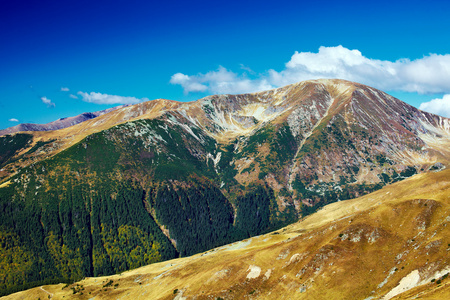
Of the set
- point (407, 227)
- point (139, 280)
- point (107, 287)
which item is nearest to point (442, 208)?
point (407, 227)

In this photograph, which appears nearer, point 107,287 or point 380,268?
point 380,268

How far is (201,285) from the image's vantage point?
121500 millimetres

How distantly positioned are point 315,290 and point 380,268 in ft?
73.6

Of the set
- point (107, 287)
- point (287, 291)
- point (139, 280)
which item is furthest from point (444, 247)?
point (107, 287)

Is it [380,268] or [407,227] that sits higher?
[407,227]

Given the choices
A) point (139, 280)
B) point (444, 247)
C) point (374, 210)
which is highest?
point (374, 210)

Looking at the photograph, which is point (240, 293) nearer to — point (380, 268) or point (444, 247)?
point (380, 268)

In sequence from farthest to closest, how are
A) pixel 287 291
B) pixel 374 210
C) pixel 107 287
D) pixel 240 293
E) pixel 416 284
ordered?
pixel 107 287 < pixel 374 210 < pixel 240 293 < pixel 287 291 < pixel 416 284

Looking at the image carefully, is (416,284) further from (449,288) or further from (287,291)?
(287,291)

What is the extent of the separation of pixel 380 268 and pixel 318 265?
2057 centimetres

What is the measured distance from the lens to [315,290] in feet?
298

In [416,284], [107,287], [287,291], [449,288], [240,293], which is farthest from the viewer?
[107,287]

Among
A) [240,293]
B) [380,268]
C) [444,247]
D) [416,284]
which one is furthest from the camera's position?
[240,293]

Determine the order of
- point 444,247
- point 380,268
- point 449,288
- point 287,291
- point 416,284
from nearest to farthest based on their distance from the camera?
point 449,288, point 416,284, point 444,247, point 380,268, point 287,291
